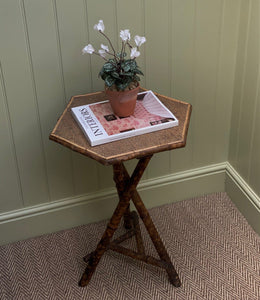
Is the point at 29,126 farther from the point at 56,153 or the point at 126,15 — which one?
the point at 126,15

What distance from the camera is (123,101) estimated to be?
68.9 inches

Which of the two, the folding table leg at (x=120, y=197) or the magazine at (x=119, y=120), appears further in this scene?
the folding table leg at (x=120, y=197)

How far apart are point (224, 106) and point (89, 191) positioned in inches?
32.3

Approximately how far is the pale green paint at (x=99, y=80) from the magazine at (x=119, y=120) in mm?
282

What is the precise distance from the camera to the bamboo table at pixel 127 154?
5.41ft

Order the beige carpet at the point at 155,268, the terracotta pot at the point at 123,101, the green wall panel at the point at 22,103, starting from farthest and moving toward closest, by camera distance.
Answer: the beige carpet at the point at 155,268
the green wall panel at the point at 22,103
the terracotta pot at the point at 123,101

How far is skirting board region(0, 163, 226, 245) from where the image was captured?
90.7 inches

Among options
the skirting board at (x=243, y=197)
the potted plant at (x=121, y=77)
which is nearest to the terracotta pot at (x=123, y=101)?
the potted plant at (x=121, y=77)

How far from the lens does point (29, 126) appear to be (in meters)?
2.11

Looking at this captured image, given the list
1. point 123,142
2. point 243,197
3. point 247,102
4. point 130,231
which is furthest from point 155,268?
point 247,102

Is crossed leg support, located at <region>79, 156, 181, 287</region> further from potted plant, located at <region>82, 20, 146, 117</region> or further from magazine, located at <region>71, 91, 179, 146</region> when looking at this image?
potted plant, located at <region>82, 20, 146, 117</region>

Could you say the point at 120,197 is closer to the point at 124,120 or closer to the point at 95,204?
the point at 124,120

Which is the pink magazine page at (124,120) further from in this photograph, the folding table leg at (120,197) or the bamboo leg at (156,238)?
the bamboo leg at (156,238)

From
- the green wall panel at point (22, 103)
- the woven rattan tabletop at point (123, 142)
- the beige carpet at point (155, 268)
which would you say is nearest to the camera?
the woven rattan tabletop at point (123, 142)
